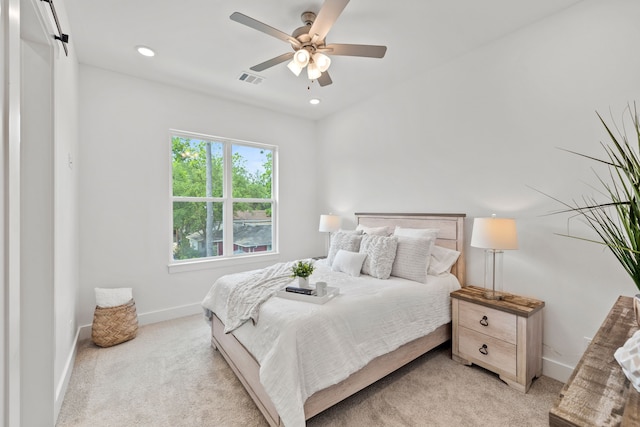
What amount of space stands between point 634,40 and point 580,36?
0.32m

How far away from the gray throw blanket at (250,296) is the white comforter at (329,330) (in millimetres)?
57

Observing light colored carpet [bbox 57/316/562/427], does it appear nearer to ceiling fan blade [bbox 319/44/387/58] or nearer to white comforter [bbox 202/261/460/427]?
white comforter [bbox 202/261/460/427]

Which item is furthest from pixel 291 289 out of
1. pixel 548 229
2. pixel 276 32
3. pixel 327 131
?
pixel 327 131

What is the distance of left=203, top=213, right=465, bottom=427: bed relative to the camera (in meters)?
1.62

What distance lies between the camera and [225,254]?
395 centimetres

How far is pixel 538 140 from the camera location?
233 centimetres

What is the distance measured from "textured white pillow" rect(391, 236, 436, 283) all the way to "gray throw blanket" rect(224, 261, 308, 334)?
41.1 inches

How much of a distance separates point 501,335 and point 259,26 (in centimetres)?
282

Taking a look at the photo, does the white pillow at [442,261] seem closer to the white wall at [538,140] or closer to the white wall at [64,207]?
the white wall at [538,140]

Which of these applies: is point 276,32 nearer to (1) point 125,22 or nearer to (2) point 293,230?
(1) point 125,22

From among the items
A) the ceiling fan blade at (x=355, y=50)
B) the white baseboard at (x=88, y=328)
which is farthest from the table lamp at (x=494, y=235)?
the white baseboard at (x=88, y=328)

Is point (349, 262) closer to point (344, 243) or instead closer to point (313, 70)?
point (344, 243)

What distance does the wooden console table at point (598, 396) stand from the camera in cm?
71

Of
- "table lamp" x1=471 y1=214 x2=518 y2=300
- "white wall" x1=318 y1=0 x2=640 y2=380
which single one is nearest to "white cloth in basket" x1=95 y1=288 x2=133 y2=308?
"white wall" x1=318 y1=0 x2=640 y2=380
